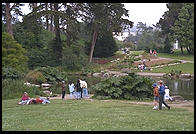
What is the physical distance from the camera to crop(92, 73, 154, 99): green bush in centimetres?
2069

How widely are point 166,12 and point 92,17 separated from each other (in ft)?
59.2

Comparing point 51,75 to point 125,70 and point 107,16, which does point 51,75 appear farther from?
point 107,16

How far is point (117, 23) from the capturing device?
51.2 meters

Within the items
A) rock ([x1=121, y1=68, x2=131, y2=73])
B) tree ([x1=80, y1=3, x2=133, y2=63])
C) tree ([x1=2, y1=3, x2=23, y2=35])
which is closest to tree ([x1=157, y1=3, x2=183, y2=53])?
tree ([x1=80, y1=3, x2=133, y2=63])

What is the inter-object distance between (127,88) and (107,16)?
1280 inches

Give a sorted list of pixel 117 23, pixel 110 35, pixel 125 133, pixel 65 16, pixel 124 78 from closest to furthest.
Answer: pixel 125 133, pixel 124 78, pixel 65 16, pixel 117 23, pixel 110 35

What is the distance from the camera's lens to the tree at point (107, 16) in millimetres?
50844

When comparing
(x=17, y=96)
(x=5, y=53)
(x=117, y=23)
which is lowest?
(x=17, y=96)

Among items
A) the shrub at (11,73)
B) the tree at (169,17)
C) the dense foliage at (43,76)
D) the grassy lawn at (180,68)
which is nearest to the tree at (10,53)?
the shrub at (11,73)

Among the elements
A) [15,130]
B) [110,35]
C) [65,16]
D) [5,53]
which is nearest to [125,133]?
[15,130]

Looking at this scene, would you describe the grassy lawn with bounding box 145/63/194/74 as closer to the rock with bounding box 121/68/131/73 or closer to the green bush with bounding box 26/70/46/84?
the rock with bounding box 121/68/131/73

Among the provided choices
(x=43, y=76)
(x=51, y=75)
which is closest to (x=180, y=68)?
(x=51, y=75)

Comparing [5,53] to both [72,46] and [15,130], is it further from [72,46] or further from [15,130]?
[15,130]

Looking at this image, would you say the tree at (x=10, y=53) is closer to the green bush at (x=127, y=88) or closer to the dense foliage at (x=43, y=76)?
the dense foliage at (x=43, y=76)
